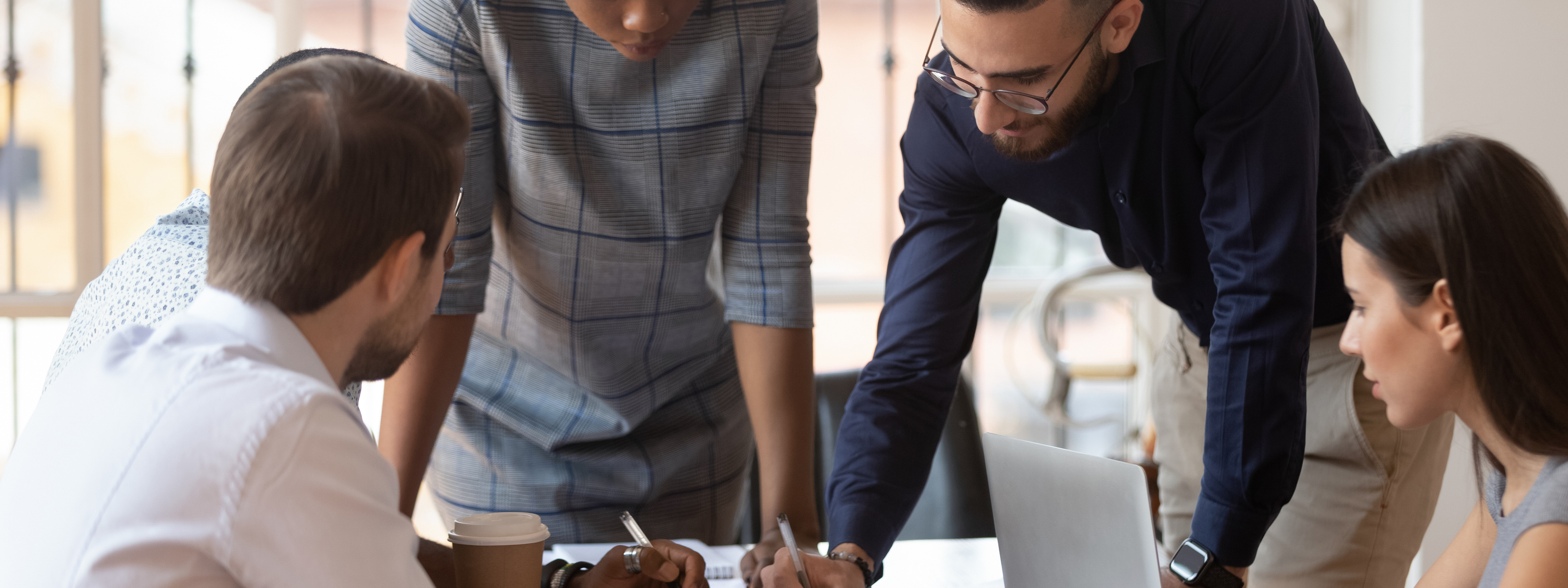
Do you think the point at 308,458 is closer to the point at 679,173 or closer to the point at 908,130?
the point at 679,173

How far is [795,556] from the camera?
1118mm

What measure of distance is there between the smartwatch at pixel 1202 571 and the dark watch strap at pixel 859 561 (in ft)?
1.05

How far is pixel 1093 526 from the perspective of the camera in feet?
3.19

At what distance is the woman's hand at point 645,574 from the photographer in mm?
1082

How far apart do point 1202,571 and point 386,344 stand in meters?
0.82

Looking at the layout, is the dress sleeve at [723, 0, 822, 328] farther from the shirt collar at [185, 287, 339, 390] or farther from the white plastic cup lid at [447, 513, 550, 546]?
the shirt collar at [185, 287, 339, 390]

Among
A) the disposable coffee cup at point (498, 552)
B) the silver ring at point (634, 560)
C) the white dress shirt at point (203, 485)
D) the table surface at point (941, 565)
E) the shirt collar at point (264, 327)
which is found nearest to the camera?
the white dress shirt at point (203, 485)

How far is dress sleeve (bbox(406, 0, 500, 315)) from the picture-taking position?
1314mm

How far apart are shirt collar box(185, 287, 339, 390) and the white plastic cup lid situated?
251 millimetres

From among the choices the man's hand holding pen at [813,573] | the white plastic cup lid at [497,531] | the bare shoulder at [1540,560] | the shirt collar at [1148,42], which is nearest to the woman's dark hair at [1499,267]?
the bare shoulder at [1540,560]

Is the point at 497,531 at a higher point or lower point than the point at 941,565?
higher

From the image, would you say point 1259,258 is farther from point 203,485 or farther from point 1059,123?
point 203,485

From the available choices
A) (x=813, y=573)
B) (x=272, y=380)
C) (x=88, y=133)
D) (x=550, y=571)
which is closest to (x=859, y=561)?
(x=813, y=573)

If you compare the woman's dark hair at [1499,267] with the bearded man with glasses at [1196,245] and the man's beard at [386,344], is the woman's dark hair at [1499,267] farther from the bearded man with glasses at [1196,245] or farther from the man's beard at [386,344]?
the man's beard at [386,344]
